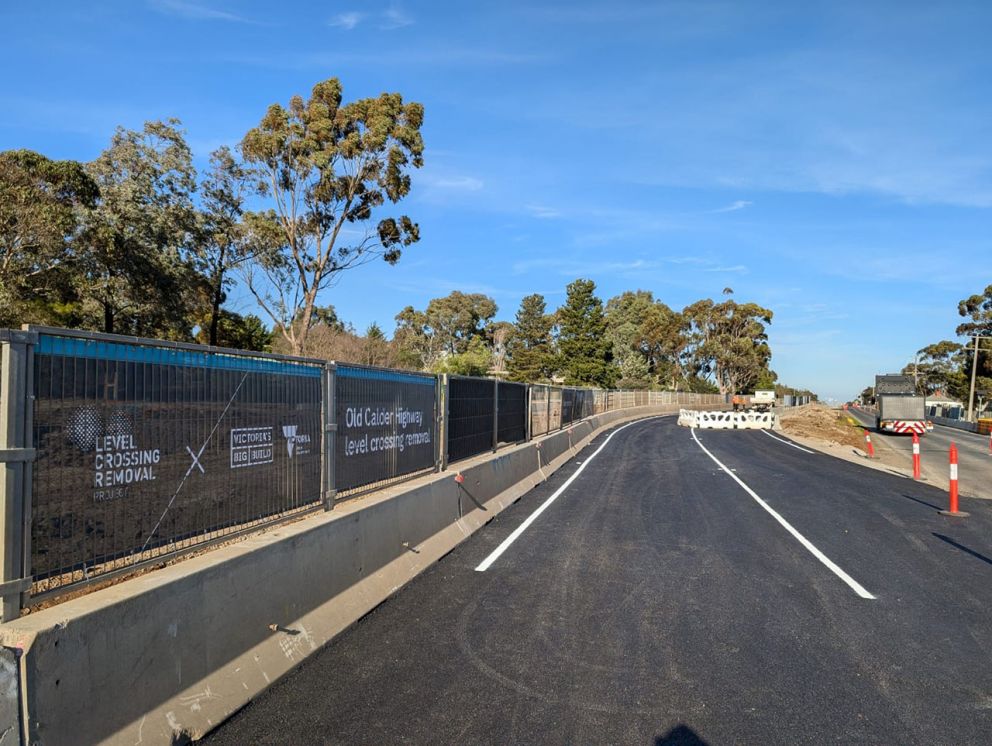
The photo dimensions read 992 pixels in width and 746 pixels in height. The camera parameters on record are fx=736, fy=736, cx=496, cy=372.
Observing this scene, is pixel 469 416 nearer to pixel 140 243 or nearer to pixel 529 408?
pixel 529 408

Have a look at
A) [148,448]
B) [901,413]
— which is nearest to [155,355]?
[148,448]

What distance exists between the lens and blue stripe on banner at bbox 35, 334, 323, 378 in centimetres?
392

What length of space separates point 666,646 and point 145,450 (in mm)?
4118

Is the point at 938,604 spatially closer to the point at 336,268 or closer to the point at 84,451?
the point at 84,451

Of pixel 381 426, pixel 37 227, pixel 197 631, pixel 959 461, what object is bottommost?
pixel 959 461

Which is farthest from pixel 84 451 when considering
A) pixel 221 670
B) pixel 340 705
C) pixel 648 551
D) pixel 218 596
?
pixel 648 551

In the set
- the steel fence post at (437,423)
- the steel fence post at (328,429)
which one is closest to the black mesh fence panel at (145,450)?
the steel fence post at (328,429)

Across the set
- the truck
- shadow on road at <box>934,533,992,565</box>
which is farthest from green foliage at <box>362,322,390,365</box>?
shadow on road at <box>934,533,992,565</box>

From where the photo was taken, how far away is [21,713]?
126 inches

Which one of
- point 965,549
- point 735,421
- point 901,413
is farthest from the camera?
point 735,421

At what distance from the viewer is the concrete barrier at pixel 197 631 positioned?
3365 millimetres

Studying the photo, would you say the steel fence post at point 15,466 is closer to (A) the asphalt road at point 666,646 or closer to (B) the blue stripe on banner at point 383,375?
(A) the asphalt road at point 666,646

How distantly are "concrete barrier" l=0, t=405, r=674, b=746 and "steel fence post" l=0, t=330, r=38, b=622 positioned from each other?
0.20 m

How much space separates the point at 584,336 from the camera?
304 ft
